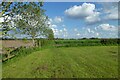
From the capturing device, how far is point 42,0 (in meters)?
12.4

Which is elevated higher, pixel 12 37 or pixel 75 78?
pixel 12 37

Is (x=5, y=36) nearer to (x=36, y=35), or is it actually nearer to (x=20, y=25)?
(x=20, y=25)

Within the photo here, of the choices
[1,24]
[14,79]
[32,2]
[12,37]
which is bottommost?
[14,79]

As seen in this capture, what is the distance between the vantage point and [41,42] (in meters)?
56.6

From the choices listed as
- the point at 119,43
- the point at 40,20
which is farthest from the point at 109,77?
the point at 119,43

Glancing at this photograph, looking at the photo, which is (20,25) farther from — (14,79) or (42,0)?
(14,79)

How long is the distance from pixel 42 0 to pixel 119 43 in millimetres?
55115

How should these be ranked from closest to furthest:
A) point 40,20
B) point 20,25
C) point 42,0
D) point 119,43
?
point 42,0, point 20,25, point 40,20, point 119,43

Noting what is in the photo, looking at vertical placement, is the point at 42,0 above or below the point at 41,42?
above

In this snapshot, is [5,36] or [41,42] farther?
[41,42]

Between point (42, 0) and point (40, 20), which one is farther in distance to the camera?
point (40, 20)

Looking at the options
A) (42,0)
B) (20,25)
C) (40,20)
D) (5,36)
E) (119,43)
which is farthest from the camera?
(119,43)

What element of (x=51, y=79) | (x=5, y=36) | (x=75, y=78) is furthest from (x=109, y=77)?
(x=5, y=36)

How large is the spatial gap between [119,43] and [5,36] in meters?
56.7
